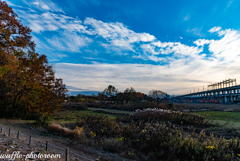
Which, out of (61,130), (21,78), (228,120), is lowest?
(61,130)

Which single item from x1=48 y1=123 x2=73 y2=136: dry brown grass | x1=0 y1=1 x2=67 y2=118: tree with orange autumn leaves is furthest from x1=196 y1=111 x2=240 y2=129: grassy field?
x1=0 y1=1 x2=67 y2=118: tree with orange autumn leaves

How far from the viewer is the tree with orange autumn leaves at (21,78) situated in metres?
13.2

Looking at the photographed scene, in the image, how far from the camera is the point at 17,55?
1487 centimetres

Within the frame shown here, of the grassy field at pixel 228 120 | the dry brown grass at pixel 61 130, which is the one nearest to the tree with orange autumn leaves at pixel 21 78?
the dry brown grass at pixel 61 130

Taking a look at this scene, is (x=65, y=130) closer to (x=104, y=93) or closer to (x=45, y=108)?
(x=45, y=108)

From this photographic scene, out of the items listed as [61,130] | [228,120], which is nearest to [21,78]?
[61,130]

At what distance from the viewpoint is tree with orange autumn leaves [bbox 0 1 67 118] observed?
43.2ft

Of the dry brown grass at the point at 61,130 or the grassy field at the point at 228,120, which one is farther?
the grassy field at the point at 228,120

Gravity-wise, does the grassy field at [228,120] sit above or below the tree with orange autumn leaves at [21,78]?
below

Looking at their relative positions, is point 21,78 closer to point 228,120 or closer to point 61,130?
point 61,130

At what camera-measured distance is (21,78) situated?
13.6 meters

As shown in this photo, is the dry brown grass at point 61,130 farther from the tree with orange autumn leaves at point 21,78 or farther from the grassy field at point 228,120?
the grassy field at point 228,120

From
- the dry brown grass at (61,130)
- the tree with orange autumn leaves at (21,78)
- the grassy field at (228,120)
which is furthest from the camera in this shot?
the tree with orange autumn leaves at (21,78)

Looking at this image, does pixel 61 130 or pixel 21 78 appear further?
pixel 21 78
